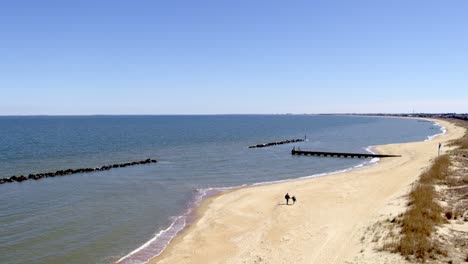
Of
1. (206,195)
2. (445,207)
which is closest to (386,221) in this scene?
(445,207)

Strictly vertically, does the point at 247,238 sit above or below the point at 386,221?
below

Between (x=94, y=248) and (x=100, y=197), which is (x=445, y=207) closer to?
(x=94, y=248)

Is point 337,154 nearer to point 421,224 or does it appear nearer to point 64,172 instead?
point 64,172

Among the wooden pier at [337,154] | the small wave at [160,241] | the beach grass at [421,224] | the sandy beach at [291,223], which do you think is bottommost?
the small wave at [160,241]

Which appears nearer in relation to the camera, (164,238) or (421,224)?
(421,224)

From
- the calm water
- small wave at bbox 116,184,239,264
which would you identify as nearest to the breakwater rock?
the calm water

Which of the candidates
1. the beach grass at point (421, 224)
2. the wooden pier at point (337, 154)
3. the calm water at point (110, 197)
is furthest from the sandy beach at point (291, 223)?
the wooden pier at point (337, 154)

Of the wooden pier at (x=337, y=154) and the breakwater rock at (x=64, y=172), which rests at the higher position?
the wooden pier at (x=337, y=154)

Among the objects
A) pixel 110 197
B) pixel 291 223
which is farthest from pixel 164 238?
pixel 110 197

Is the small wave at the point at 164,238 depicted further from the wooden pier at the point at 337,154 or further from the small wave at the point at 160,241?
the wooden pier at the point at 337,154
